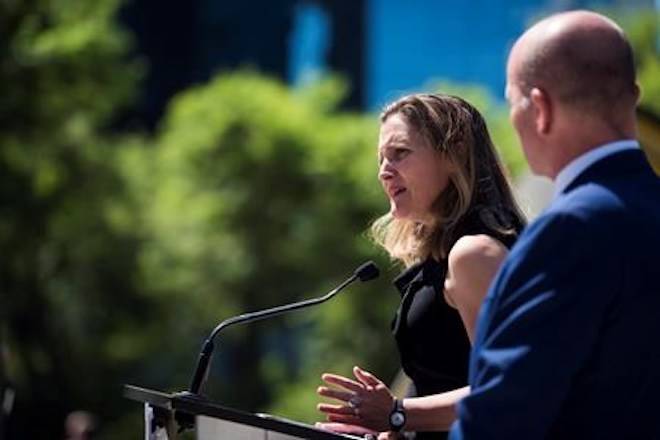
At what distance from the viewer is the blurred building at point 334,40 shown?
3519 centimetres

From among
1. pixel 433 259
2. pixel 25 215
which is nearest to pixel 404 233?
pixel 433 259

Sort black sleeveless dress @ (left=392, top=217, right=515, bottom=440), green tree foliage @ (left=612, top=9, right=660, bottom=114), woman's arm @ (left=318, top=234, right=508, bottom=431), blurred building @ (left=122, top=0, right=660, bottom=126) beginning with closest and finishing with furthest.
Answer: woman's arm @ (left=318, top=234, right=508, bottom=431) < black sleeveless dress @ (left=392, top=217, right=515, bottom=440) < green tree foliage @ (left=612, top=9, right=660, bottom=114) < blurred building @ (left=122, top=0, right=660, bottom=126)

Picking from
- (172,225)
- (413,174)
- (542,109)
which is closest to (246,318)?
(413,174)

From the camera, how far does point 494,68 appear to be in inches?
A: 1373

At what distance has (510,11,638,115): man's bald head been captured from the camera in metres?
Result: 2.81

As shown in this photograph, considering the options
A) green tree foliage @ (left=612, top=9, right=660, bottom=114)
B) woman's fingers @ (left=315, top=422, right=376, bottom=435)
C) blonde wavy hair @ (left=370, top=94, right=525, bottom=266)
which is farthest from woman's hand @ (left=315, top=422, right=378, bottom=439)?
green tree foliage @ (left=612, top=9, right=660, bottom=114)

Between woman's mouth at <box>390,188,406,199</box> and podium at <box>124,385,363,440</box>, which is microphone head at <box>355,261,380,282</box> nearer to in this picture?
woman's mouth at <box>390,188,406,199</box>

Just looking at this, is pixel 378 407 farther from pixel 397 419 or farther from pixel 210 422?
pixel 210 422

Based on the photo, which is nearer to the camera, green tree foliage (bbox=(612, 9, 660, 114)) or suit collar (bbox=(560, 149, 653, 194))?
suit collar (bbox=(560, 149, 653, 194))

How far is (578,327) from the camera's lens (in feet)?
8.87

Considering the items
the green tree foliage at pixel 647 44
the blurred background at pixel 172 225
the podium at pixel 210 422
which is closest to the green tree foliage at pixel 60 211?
the blurred background at pixel 172 225

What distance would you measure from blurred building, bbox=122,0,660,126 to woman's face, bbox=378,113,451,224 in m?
28.3

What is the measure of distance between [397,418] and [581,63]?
3.76 ft

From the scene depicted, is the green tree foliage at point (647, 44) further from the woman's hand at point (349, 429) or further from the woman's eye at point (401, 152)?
the woman's hand at point (349, 429)
